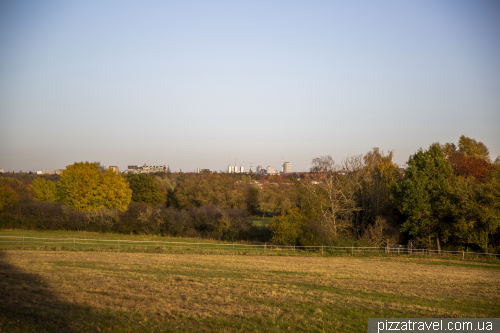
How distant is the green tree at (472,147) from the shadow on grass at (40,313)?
65657 mm

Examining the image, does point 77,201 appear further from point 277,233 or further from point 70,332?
point 70,332

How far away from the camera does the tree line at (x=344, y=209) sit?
1438 inches

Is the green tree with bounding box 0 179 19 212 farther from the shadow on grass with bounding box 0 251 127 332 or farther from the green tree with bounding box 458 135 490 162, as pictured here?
the green tree with bounding box 458 135 490 162

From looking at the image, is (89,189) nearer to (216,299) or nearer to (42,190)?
(42,190)

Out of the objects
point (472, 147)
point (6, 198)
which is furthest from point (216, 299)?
point (472, 147)

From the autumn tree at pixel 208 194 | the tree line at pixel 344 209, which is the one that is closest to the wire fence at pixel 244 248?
the tree line at pixel 344 209

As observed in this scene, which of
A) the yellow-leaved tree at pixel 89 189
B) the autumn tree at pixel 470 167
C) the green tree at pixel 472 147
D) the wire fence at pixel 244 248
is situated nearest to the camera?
the wire fence at pixel 244 248

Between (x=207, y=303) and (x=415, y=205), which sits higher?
(x=415, y=205)

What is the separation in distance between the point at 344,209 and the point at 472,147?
1420 inches

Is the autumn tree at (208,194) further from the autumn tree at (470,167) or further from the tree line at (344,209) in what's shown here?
the autumn tree at (470,167)

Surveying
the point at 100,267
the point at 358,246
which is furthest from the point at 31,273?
the point at 358,246

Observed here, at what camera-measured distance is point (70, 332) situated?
864cm

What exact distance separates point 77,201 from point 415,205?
48.4 meters

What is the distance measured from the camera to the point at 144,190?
70.6 metres
